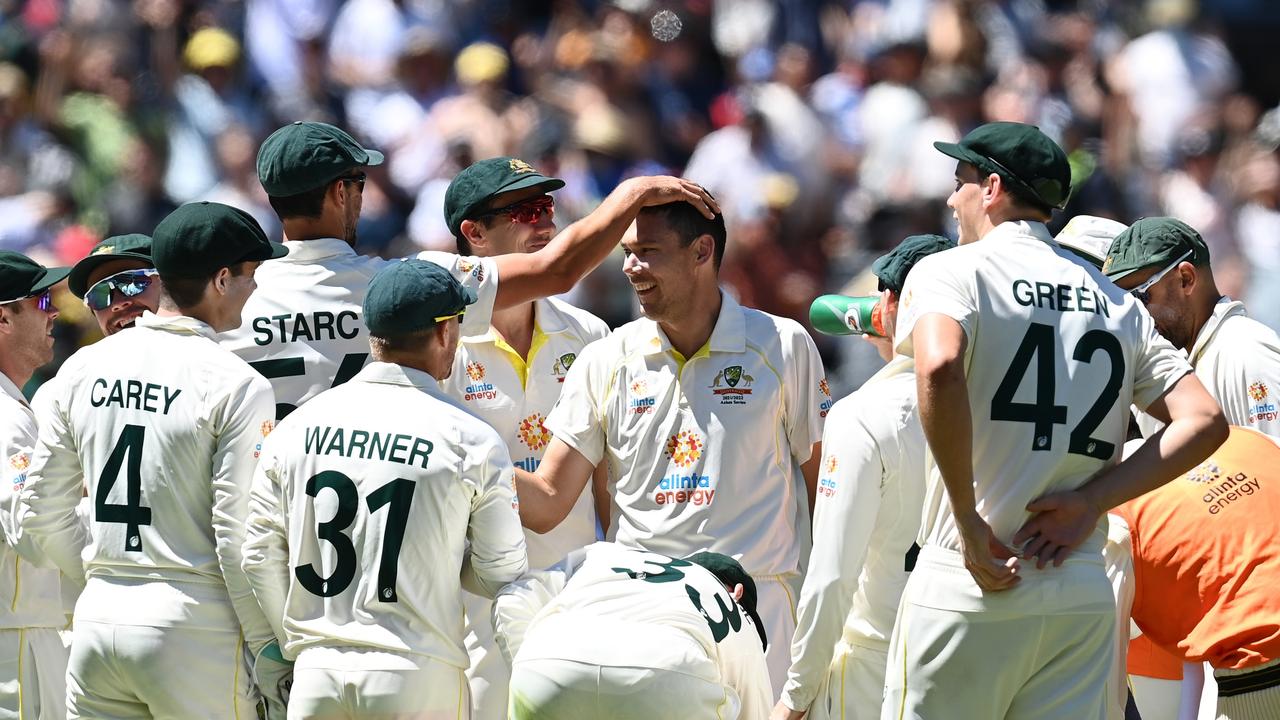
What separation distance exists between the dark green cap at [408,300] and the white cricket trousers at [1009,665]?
5.39 feet

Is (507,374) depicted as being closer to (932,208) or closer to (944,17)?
(932,208)

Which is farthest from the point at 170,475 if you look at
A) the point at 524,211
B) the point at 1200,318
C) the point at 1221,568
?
the point at 1200,318

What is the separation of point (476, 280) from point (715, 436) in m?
1.01

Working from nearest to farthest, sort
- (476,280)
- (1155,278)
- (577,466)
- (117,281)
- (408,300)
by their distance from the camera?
(408,300)
(476,280)
(577,466)
(1155,278)
(117,281)

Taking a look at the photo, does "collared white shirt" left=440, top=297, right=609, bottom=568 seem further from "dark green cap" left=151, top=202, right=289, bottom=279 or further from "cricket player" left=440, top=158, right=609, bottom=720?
"dark green cap" left=151, top=202, right=289, bottom=279

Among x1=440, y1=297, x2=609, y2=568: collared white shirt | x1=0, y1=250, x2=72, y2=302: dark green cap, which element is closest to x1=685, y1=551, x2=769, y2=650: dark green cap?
x1=440, y1=297, x2=609, y2=568: collared white shirt

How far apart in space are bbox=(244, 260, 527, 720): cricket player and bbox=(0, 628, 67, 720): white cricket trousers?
1425 mm

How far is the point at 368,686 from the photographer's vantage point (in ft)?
14.9

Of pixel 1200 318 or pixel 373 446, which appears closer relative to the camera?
pixel 373 446

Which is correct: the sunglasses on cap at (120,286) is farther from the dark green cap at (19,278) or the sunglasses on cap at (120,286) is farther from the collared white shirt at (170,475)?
the collared white shirt at (170,475)

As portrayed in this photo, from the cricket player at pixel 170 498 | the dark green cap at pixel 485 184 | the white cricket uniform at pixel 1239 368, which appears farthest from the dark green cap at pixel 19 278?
the white cricket uniform at pixel 1239 368

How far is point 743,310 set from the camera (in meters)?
5.97

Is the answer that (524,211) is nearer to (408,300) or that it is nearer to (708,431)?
(708,431)

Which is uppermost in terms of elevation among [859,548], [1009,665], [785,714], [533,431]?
[533,431]
